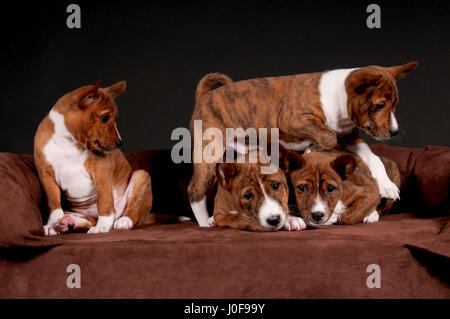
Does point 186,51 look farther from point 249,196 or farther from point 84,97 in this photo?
point 249,196

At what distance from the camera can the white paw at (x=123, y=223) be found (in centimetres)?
385

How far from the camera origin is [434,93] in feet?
18.1

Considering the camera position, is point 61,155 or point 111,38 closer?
point 61,155

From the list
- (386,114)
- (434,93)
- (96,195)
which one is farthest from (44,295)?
(434,93)

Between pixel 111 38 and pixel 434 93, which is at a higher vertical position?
pixel 111 38

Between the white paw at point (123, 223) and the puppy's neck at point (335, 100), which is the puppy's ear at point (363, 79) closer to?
the puppy's neck at point (335, 100)

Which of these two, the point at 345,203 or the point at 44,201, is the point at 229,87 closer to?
the point at 345,203

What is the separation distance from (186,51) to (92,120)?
81.8 inches

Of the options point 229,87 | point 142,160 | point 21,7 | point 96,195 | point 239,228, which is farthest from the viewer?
point 21,7

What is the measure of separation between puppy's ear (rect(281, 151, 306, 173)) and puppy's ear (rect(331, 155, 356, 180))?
0.72 feet

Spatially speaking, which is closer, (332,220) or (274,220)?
(274,220)

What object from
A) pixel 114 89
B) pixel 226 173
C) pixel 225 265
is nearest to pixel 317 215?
pixel 226 173

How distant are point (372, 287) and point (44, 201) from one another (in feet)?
7.45

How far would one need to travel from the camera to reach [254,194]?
358cm
